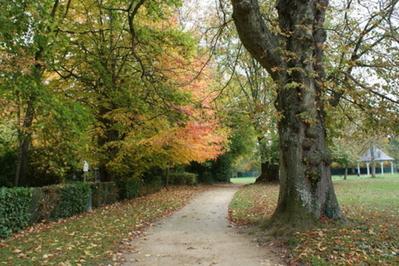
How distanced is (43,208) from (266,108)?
7.41 metres

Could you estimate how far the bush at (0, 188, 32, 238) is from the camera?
10297mm

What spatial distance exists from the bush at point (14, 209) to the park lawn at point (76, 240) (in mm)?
322

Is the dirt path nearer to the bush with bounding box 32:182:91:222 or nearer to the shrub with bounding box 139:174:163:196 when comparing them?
the bush with bounding box 32:182:91:222

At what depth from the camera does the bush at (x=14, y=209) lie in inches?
405

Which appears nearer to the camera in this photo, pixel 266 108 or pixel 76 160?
pixel 266 108

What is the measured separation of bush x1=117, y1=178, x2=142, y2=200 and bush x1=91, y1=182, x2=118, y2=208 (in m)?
0.83

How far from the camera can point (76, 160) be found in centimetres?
1886

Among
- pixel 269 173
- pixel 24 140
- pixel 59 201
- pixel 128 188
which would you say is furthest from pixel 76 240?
pixel 269 173

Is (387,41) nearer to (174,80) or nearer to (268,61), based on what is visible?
(268,61)

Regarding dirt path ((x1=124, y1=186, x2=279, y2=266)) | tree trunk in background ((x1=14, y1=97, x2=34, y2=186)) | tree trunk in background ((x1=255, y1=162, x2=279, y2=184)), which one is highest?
tree trunk in background ((x1=14, y1=97, x2=34, y2=186))

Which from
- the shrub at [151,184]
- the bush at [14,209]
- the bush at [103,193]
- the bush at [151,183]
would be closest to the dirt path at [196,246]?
the bush at [14,209]

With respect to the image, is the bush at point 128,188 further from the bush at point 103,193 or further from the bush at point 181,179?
the bush at point 181,179

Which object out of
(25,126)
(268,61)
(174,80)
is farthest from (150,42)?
(268,61)

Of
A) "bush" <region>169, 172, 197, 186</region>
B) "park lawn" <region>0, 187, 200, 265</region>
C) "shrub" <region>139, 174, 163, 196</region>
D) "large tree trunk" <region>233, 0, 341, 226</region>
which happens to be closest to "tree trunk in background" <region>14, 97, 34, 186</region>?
"park lawn" <region>0, 187, 200, 265</region>
